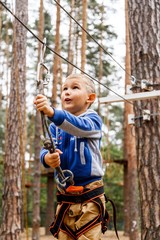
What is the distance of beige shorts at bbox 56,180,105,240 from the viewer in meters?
1.88

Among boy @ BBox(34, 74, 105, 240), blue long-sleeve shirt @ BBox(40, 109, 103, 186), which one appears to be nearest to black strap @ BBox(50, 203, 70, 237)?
boy @ BBox(34, 74, 105, 240)

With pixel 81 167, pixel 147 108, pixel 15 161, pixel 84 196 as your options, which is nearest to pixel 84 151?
pixel 81 167

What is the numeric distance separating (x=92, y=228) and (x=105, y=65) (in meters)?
16.6

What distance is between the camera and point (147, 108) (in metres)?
4.34

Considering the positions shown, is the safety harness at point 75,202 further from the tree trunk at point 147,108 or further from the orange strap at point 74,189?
the tree trunk at point 147,108

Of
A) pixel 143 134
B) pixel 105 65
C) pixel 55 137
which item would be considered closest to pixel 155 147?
pixel 143 134

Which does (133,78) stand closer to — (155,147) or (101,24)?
(155,147)

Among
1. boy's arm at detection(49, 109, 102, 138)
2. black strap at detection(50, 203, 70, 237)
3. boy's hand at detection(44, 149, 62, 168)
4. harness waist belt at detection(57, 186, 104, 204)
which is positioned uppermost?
boy's arm at detection(49, 109, 102, 138)

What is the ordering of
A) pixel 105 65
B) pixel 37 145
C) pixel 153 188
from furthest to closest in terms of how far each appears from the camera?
pixel 105 65
pixel 37 145
pixel 153 188

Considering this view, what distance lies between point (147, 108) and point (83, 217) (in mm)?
2575

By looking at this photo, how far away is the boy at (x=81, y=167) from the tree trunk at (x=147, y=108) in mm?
2247

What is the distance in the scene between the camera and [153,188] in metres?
4.12

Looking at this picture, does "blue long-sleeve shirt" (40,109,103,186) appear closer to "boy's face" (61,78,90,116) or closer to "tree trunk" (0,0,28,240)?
"boy's face" (61,78,90,116)

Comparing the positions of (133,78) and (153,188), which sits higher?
(133,78)
